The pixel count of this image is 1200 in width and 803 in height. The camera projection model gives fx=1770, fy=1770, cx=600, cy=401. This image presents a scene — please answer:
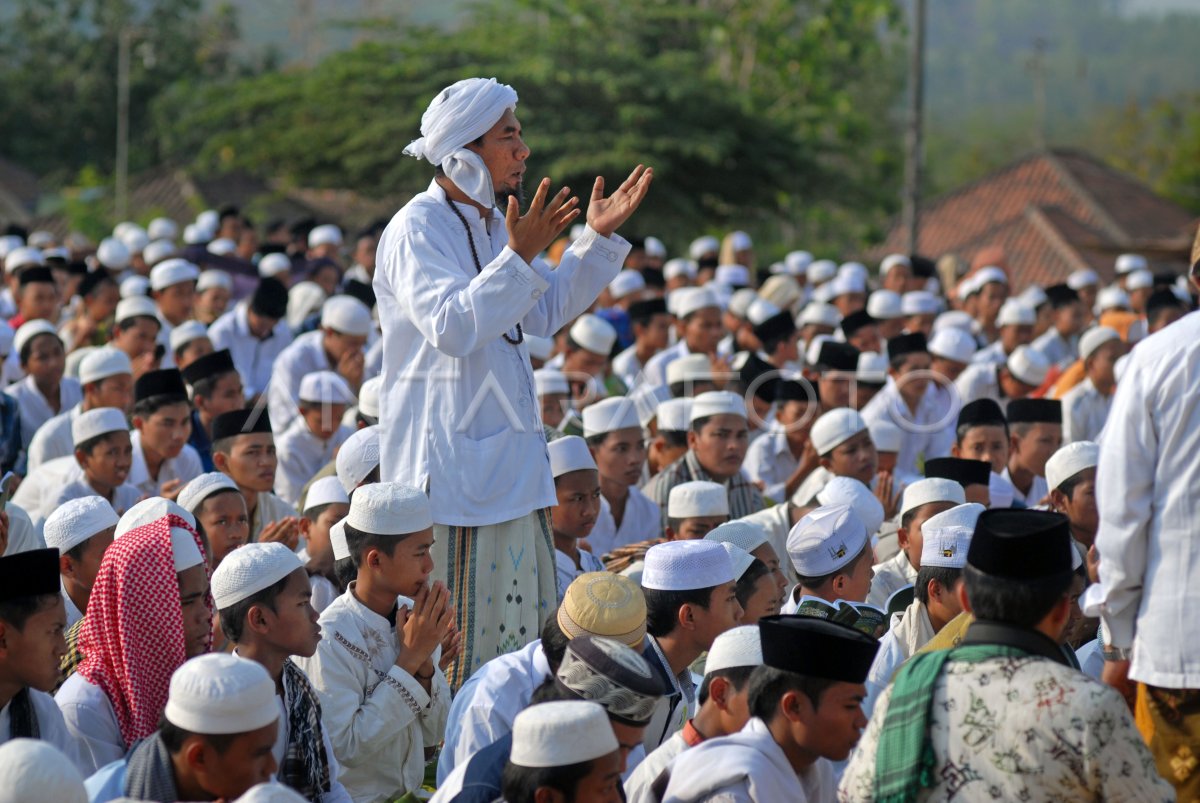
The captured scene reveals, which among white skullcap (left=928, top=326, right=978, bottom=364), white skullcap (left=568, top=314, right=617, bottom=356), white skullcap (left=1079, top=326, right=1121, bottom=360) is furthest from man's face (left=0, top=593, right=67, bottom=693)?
white skullcap (left=1079, top=326, right=1121, bottom=360)

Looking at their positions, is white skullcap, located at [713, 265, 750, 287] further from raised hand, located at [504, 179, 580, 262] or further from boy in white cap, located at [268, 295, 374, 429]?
raised hand, located at [504, 179, 580, 262]

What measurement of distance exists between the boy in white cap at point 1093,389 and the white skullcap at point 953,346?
666 millimetres

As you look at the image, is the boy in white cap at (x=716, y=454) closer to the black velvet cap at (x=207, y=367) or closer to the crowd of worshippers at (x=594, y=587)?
the crowd of worshippers at (x=594, y=587)

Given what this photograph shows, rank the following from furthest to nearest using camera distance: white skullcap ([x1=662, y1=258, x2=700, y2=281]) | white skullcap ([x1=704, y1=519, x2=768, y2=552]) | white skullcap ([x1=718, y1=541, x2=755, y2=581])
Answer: white skullcap ([x1=662, y1=258, x2=700, y2=281]), white skullcap ([x1=704, y1=519, x2=768, y2=552]), white skullcap ([x1=718, y1=541, x2=755, y2=581])

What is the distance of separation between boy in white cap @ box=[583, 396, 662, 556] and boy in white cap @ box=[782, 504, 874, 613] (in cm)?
208

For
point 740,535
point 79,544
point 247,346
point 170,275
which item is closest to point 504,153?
point 740,535

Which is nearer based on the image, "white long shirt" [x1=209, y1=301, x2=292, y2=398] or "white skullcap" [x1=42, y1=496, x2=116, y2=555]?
"white skullcap" [x1=42, y1=496, x2=116, y2=555]

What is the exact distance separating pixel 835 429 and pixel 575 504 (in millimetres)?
1727

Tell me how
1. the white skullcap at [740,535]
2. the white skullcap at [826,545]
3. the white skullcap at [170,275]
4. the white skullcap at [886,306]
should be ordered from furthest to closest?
the white skullcap at [886,306] → the white skullcap at [170,275] → the white skullcap at [740,535] → the white skullcap at [826,545]

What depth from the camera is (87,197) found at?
3241 centimetres

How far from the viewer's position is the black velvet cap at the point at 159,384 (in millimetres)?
7629

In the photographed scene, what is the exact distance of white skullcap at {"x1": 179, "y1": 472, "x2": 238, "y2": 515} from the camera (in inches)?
239

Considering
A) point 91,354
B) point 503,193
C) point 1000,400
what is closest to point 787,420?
point 1000,400

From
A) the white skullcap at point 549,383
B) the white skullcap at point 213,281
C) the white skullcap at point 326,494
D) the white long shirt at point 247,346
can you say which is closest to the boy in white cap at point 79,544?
the white skullcap at point 326,494
